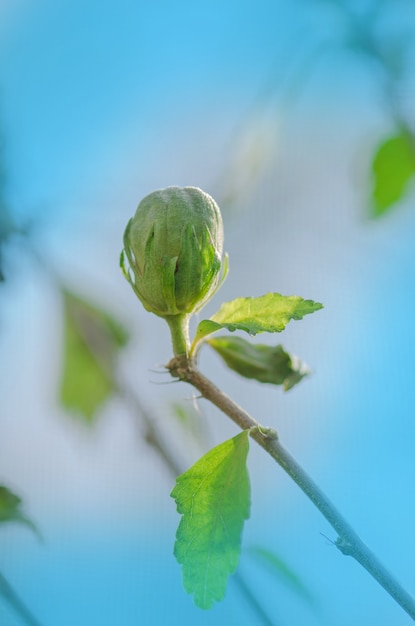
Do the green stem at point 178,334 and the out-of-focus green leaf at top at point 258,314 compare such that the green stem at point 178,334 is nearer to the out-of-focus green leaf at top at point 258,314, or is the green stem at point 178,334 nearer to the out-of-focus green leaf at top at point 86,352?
the out-of-focus green leaf at top at point 258,314

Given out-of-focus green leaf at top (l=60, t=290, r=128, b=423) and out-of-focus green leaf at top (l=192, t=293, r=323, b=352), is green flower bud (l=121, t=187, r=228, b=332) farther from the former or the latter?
out-of-focus green leaf at top (l=60, t=290, r=128, b=423)

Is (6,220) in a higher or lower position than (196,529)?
higher

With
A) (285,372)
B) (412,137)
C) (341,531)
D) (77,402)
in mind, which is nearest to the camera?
(341,531)

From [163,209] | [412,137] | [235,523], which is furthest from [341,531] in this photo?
[412,137]

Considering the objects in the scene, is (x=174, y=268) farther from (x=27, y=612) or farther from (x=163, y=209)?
(x=27, y=612)

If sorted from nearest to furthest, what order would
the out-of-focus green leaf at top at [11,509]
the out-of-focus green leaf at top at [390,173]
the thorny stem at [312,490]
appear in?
the thorny stem at [312,490], the out-of-focus green leaf at top at [11,509], the out-of-focus green leaf at top at [390,173]

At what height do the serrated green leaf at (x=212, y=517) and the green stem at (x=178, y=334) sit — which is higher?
the green stem at (x=178, y=334)

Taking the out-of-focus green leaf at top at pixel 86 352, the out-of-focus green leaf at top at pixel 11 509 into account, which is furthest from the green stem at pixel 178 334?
the out-of-focus green leaf at top at pixel 86 352
